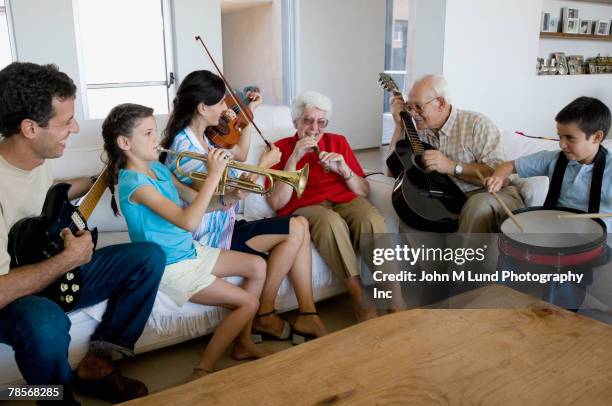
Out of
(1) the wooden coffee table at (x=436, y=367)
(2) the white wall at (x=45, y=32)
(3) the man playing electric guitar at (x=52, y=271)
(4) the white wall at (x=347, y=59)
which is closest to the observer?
(1) the wooden coffee table at (x=436, y=367)

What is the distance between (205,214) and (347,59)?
4608 millimetres

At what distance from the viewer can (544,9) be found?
4.97m

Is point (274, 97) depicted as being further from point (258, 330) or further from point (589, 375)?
point (589, 375)

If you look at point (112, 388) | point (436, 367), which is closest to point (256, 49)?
point (112, 388)

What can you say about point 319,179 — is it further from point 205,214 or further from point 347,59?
point 347,59

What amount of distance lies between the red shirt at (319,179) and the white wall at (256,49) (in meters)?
3.95

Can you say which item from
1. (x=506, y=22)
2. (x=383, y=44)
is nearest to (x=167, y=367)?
(x=506, y=22)

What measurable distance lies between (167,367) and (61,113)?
3.41ft

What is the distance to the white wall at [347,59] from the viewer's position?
6.09m

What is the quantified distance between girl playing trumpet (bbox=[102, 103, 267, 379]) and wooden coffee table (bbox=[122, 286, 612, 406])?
689 millimetres

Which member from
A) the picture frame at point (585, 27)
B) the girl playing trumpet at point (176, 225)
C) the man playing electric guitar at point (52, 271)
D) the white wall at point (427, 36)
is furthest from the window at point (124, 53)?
the picture frame at point (585, 27)

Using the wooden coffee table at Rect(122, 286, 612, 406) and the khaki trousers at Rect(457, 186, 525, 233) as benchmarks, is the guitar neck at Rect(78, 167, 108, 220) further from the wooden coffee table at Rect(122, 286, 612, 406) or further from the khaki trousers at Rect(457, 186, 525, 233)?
the khaki trousers at Rect(457, 186, 525, 233)

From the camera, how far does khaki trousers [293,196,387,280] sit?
2.35m

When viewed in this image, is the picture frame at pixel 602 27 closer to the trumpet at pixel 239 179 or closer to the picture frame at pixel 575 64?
the picture frame at pixel 575 64
